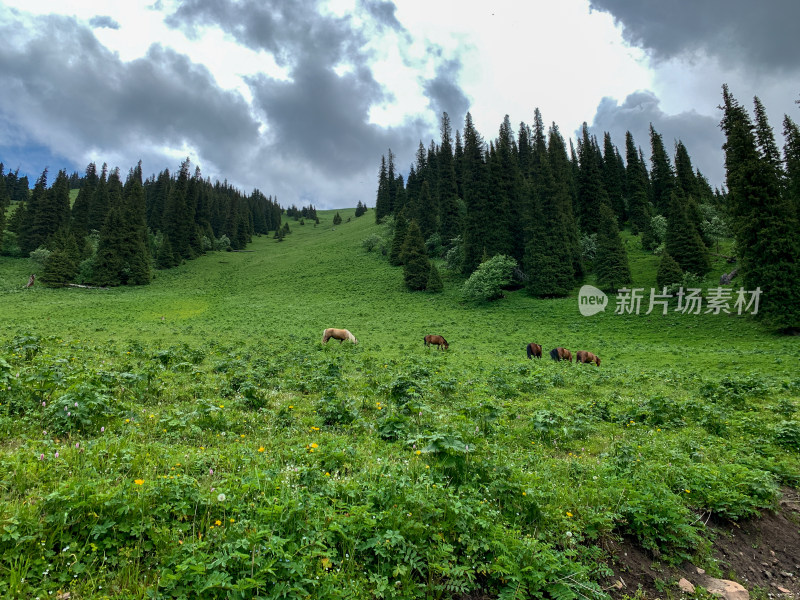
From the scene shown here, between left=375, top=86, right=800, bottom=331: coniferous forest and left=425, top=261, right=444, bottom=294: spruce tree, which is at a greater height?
left=375, top=86, right=800, bottom=331: coniferous forest

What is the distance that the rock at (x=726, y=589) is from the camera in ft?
13.8

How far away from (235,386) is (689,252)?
5668cm

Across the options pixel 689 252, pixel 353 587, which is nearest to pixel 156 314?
pixel 353 587

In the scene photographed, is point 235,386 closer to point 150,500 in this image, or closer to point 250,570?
point 150,500

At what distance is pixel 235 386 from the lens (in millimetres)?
10594

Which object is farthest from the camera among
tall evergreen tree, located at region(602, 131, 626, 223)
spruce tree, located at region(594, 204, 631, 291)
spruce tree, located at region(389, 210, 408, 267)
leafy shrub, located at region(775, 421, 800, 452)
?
tall evergreen tree, located at region(602, 131, 626, 223)

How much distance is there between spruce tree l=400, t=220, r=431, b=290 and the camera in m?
58.2

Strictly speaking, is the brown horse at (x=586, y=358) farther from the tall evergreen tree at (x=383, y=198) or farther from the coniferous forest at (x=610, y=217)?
the tall evergreen tree at (x=383, y=198)

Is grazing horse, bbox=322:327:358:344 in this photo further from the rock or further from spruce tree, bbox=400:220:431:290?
spruce tree, bbox=400:220:431:290

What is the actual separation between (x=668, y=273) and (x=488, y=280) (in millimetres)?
21095

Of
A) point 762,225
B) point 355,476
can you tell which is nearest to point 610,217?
point 762,225
